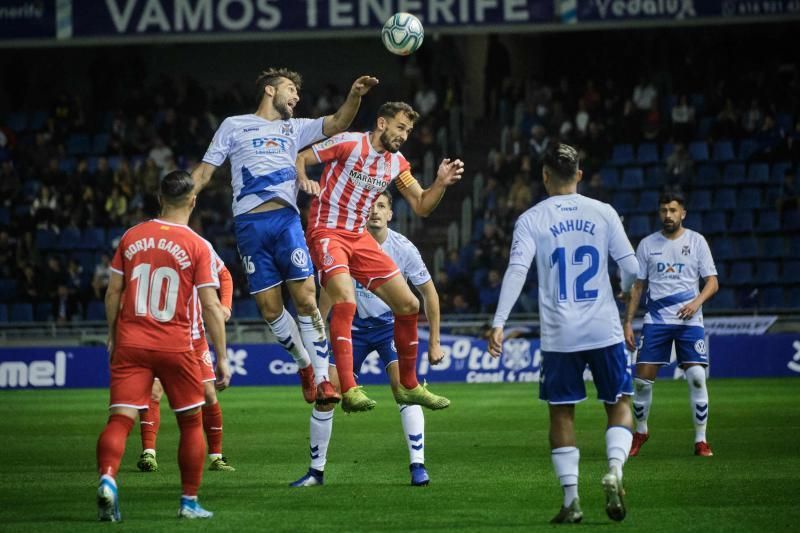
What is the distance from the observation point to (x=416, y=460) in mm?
10109

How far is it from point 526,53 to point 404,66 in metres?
3.06

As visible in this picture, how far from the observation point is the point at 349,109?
10.2m

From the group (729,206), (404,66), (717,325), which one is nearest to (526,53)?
(404,66)

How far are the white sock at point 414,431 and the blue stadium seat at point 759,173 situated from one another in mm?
18081

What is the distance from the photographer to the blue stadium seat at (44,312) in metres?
26.1

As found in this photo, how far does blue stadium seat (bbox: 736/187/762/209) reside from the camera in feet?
86.6

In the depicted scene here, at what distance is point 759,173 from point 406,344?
18.1 meters

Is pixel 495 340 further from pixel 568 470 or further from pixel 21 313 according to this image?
pixel 21 313

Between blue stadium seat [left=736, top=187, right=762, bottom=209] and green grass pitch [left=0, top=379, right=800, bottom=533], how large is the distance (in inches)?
343

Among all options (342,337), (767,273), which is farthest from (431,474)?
(767,273)

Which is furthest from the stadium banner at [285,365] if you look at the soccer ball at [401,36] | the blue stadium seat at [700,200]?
the soccer ball at [401,36]

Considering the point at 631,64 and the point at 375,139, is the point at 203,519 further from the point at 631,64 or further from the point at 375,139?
the point at 631,64

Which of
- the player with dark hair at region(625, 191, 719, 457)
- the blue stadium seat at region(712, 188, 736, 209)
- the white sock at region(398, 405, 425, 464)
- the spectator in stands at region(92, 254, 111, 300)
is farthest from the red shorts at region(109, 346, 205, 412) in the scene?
the blue stadium seat at region(712, 188, 736, 209)

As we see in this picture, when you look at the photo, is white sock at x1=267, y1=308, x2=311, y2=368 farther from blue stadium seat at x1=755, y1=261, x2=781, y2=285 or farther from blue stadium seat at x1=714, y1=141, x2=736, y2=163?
blue stadium seat at x1=714, y1=141, x2=736, y2=163
